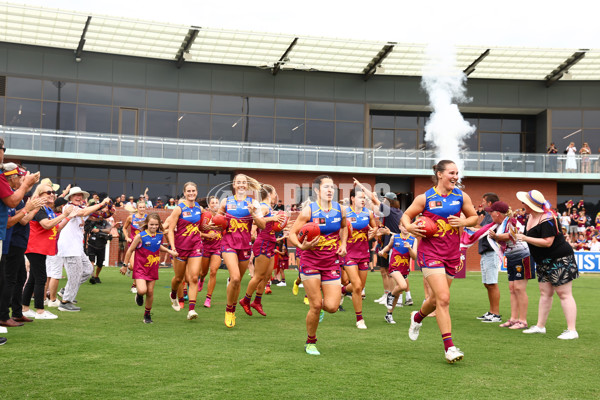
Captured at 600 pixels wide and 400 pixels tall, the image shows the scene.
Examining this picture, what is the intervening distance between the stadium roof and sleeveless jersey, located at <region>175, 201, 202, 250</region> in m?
20.9

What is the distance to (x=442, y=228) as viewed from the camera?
274 inches

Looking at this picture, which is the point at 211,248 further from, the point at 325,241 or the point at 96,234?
the point at 96,234

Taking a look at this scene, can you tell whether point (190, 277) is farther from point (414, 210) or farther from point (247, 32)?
point (247, 32)

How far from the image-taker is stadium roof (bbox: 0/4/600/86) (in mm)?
28656

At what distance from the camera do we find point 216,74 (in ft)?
111

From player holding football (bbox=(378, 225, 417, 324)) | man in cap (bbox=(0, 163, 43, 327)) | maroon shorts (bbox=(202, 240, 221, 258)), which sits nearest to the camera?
man in cap (bbox=(0, 163, 43, 327))

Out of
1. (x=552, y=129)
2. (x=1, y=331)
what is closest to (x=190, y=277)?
(x=1, y=331)

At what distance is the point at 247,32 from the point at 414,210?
24.5 metres

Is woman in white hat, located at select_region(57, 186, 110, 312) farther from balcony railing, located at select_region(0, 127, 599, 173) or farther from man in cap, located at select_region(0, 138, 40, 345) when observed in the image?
balcony railing, located at select_region(0, 127, 599, 173)

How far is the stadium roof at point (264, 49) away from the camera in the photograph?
28.7m

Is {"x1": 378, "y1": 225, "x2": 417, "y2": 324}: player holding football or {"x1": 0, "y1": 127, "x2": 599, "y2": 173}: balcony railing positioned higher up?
{"x1": 0, "y1": 127, "x2": 599, "y2": 173}: balcony railing

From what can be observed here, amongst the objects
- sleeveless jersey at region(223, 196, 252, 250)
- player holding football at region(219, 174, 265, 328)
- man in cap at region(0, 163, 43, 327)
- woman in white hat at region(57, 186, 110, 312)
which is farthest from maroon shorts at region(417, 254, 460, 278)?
woman in white hat at region(57, 186, 110, 312)

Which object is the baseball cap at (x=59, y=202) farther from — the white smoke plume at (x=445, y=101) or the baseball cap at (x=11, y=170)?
the white smoke plume at (x=445, y=101)

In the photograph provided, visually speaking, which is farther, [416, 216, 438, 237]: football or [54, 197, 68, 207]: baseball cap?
[54, 197, 68, 207]: baseball cap
